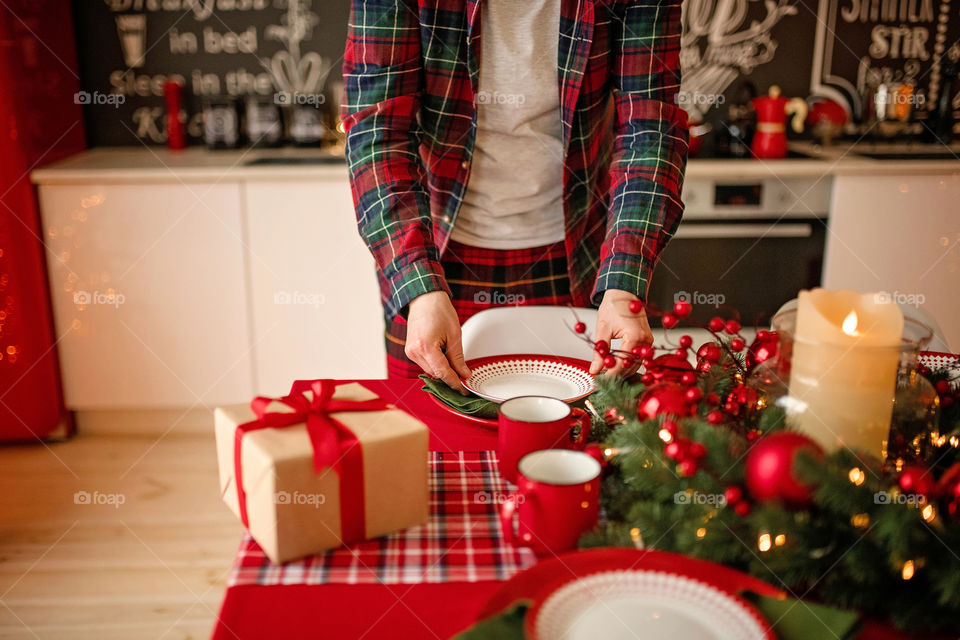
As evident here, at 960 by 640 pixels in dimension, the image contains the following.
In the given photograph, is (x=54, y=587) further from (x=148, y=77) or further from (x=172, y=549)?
(x=148, y=77)

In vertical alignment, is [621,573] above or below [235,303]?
above

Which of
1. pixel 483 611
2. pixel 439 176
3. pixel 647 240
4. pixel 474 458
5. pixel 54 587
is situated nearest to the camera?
pixel 483 611

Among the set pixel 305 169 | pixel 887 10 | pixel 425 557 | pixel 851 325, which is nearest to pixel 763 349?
pixel 851 325

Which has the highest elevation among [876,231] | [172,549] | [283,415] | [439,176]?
[439,176]

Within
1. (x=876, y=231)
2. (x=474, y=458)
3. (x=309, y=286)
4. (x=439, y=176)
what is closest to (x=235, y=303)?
(x=309, y=286)

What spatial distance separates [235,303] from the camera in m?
2.43

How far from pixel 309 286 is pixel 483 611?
6.35ft

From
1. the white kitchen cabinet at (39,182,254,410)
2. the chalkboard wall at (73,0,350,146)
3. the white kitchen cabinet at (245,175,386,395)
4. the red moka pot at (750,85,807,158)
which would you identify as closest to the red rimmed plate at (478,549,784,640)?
the white kitchen cabinet at (245,175,386,395)

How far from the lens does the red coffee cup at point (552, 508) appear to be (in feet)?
2.17

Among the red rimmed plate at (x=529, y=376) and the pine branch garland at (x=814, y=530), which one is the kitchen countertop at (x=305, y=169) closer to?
the red rimmed plate at (x=529, y=376)

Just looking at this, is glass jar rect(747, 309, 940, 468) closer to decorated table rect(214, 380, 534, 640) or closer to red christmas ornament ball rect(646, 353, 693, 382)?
red christmas ornament ball rect(646, 353, 693, 382)

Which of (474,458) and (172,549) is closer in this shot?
(474,458)
